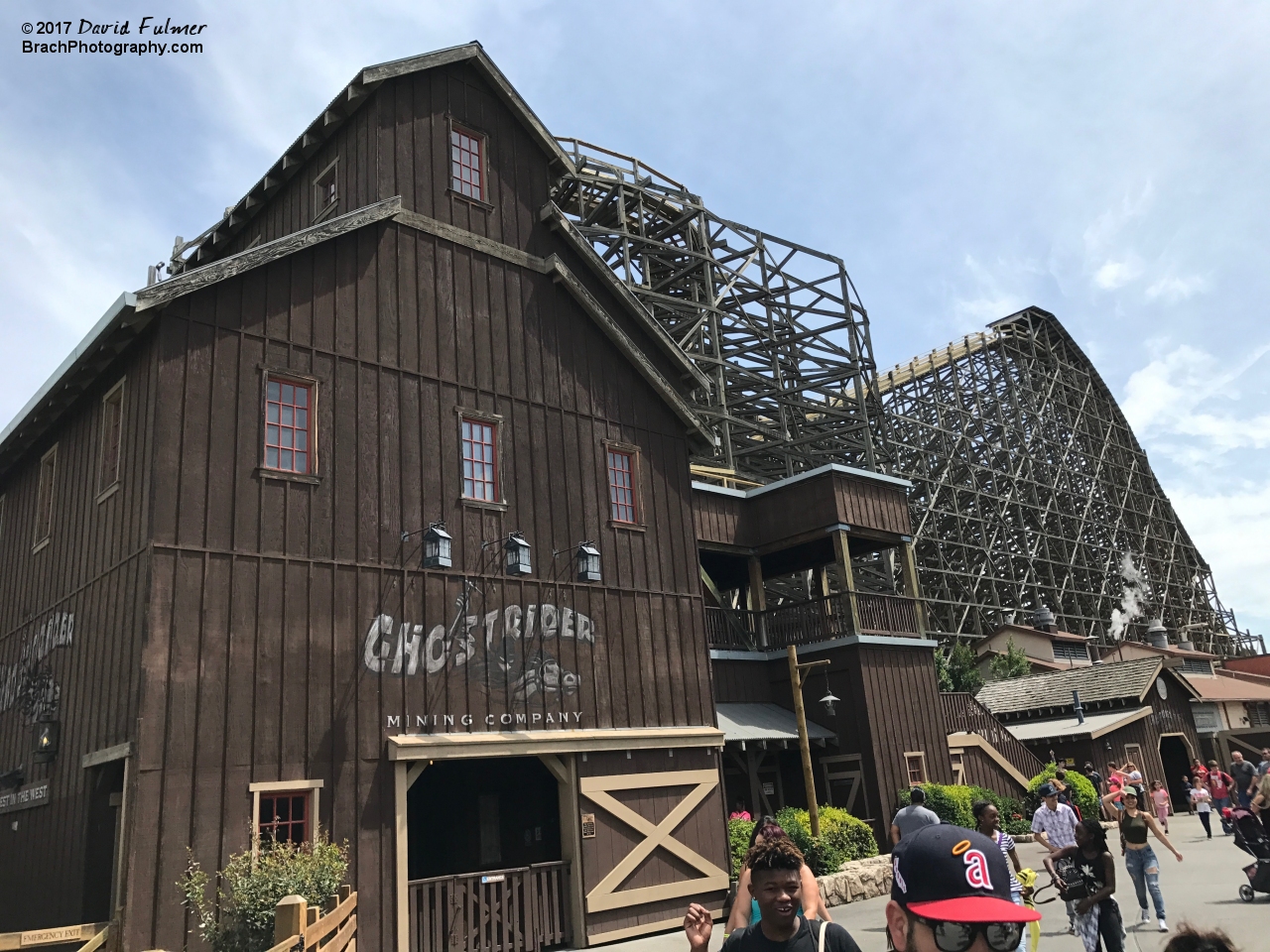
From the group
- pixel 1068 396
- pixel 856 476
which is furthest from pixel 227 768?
pixel 1068 396

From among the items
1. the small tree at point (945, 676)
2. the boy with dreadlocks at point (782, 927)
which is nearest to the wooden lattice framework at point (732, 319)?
the small tree at point (945, 676)

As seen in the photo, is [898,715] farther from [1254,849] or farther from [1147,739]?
[1147,739]

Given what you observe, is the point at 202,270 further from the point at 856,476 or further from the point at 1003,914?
the point at 856,476

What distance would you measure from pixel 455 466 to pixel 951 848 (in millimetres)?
11172

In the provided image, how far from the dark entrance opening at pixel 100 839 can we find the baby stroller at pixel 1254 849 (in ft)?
40.9

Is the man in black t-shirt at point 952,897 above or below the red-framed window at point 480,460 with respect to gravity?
below

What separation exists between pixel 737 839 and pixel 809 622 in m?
5.36

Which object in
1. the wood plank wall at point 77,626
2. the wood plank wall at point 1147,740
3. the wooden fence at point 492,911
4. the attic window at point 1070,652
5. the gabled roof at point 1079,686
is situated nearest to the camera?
the wood plank wall at point 77,626

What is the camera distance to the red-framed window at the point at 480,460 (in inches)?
539

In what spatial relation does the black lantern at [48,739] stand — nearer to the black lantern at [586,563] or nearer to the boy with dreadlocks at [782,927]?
the black lantern at [586,563]

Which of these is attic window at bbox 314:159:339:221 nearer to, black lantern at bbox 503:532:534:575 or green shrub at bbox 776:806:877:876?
black lantern at bbox 503:532:534:575

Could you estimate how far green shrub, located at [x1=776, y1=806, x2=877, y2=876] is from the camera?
15570 millimetres

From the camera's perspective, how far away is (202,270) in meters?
11.7

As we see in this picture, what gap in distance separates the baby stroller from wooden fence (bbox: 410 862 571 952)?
7994mm
